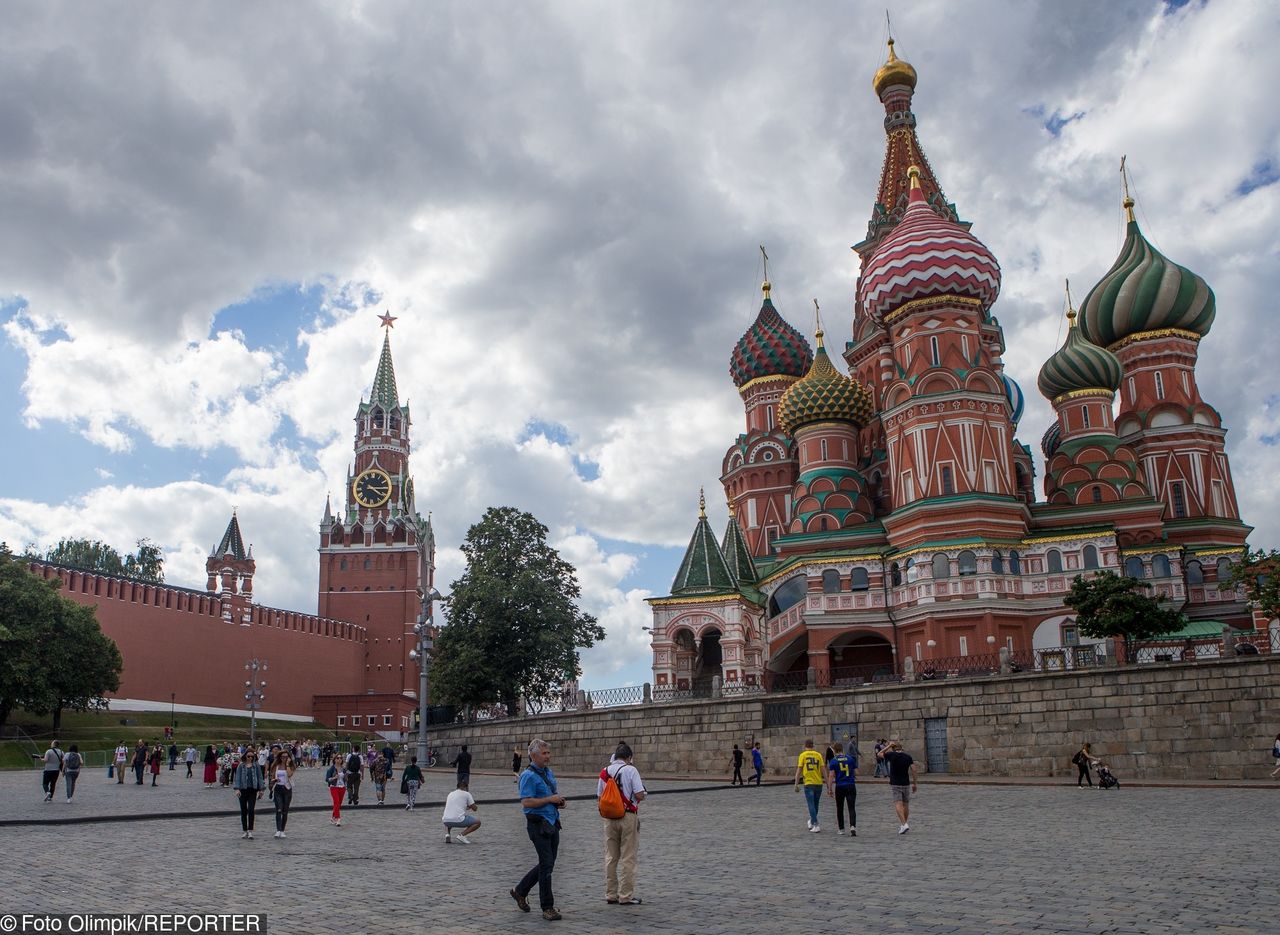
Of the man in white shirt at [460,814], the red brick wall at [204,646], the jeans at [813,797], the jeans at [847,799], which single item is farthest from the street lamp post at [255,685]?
the jeans at [847,799]

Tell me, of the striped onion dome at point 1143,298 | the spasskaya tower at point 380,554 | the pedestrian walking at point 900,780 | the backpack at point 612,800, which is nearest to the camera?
the backpack at point 612,800

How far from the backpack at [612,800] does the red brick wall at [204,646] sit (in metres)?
51.8

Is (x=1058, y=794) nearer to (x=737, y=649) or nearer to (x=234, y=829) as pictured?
(x=234, y=829)

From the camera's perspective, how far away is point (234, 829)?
16453 millimetres

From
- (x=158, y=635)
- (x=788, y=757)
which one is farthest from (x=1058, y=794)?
(x=158, y=635)

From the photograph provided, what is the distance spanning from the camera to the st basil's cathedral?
3716 centimetres

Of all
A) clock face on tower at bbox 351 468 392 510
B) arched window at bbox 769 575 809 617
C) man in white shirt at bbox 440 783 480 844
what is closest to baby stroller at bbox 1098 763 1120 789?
man in white shirt at bbox 440 783 480 844

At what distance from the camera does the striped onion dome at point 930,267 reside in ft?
135

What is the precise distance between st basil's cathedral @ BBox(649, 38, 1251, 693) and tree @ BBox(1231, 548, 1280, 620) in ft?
20.5

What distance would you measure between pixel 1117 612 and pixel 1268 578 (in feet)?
14.6

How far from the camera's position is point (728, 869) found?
451 inches

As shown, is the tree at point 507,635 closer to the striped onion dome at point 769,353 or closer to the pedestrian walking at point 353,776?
the striped onion dome at point 769,353

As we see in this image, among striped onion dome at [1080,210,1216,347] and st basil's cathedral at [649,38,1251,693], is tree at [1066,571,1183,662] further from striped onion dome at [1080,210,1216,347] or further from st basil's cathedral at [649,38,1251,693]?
striped onion dome at [1080,210,1216,347]

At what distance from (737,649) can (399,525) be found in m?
54.4
